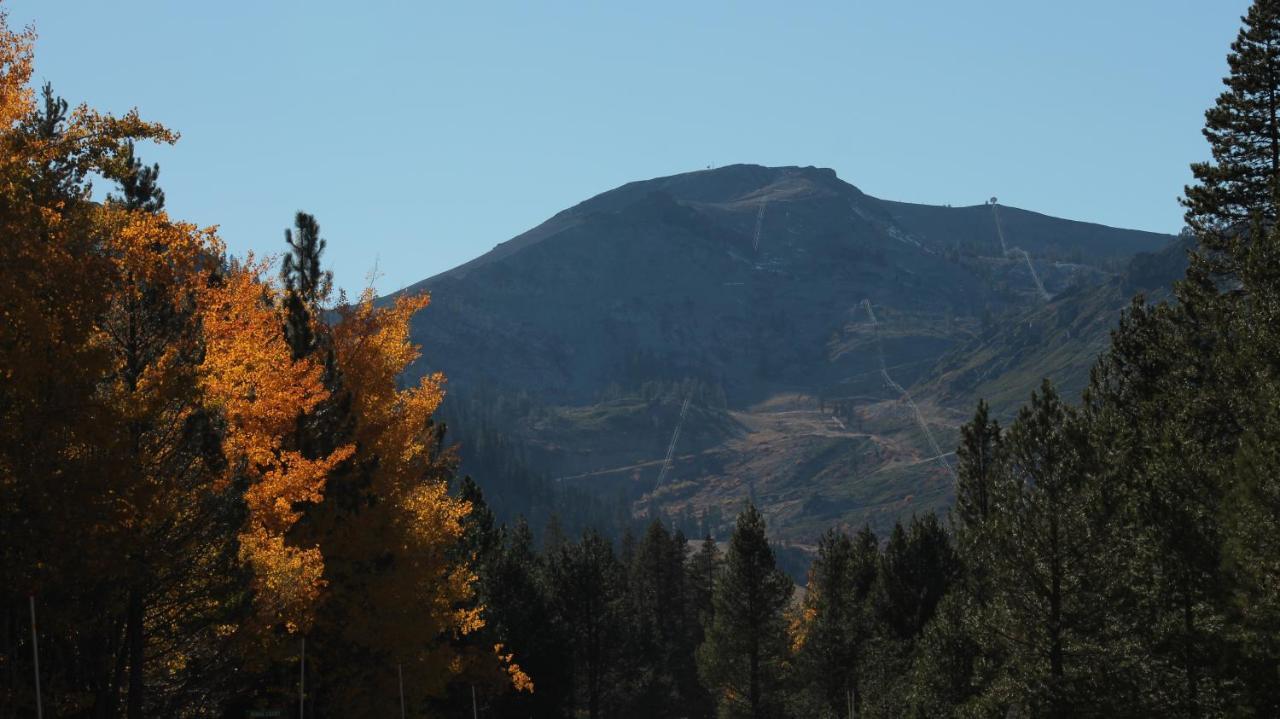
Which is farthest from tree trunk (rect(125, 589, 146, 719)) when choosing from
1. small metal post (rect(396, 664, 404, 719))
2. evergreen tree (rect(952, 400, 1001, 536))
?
evergreen tree (rect(952, 400, 1001, 536))

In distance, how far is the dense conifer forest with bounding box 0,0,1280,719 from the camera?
18391mm

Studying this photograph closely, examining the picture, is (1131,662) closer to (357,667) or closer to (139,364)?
(357,667)

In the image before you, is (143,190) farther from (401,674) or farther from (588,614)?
(588,614)

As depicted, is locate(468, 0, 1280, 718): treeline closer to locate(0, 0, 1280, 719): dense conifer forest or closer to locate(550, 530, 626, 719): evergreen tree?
locate(0, 0, 1280, 719): dense conifer forest

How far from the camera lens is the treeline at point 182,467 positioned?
17891 mm

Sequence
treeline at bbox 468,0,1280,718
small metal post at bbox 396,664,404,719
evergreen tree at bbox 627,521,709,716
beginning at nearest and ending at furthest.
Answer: small metal post at bbox 396,664,404,719 < treeline at bbox 468,0,1280,718 < evergreen tree at bbox 627,521,709,716

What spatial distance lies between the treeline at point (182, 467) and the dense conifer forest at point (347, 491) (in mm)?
63

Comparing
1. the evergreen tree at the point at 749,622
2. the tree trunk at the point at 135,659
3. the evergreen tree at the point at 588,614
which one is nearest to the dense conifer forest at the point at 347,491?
the tree trunk at the point at 135,659

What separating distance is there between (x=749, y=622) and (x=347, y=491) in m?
51.1

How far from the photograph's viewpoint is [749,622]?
248ft

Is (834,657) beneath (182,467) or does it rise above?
beneath

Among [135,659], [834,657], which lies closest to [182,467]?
[135,659]

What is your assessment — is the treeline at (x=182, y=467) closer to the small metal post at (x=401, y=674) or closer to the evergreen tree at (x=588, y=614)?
the small metal post at (x=401, y=674)

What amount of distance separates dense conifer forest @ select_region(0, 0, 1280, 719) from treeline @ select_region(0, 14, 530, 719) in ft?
0.21
